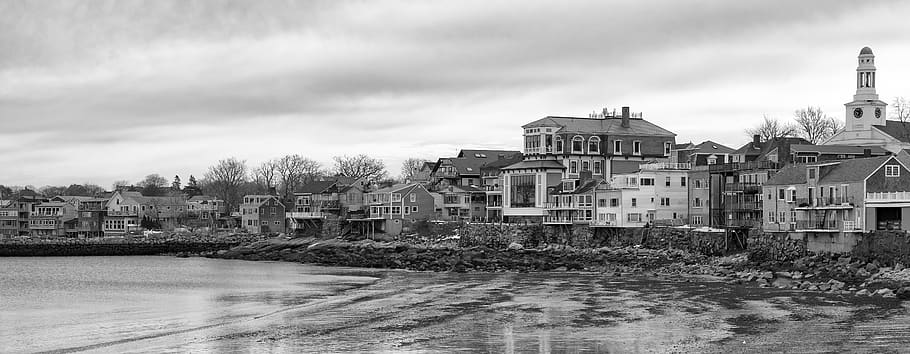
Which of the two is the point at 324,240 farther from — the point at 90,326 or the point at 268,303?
the point at 90,326

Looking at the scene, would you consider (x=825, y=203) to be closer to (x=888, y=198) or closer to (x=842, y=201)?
(x=842, y=201)

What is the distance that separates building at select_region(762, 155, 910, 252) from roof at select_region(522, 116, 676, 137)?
120 ft

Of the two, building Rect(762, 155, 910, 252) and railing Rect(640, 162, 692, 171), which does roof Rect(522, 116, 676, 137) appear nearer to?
railing Rect(640, 162, 692, 171)

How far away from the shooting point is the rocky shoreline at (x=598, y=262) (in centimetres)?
5381

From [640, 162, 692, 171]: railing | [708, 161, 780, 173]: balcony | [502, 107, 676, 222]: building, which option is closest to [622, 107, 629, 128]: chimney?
[502, 107, 676, 222]: building

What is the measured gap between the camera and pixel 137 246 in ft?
383

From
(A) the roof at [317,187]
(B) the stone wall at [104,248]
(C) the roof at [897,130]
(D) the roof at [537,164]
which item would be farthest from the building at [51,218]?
(C) the roof at [897,130]

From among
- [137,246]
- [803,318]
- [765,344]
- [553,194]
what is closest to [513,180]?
[553,194]

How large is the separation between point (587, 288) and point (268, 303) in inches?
665

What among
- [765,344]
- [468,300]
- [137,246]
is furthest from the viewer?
[137,246]

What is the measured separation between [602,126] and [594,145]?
3.84 meters

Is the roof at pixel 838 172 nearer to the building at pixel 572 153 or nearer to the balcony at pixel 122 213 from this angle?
the building at pixel 572 153

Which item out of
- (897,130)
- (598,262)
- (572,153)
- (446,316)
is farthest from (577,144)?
(446,316)

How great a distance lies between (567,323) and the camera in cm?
4053
